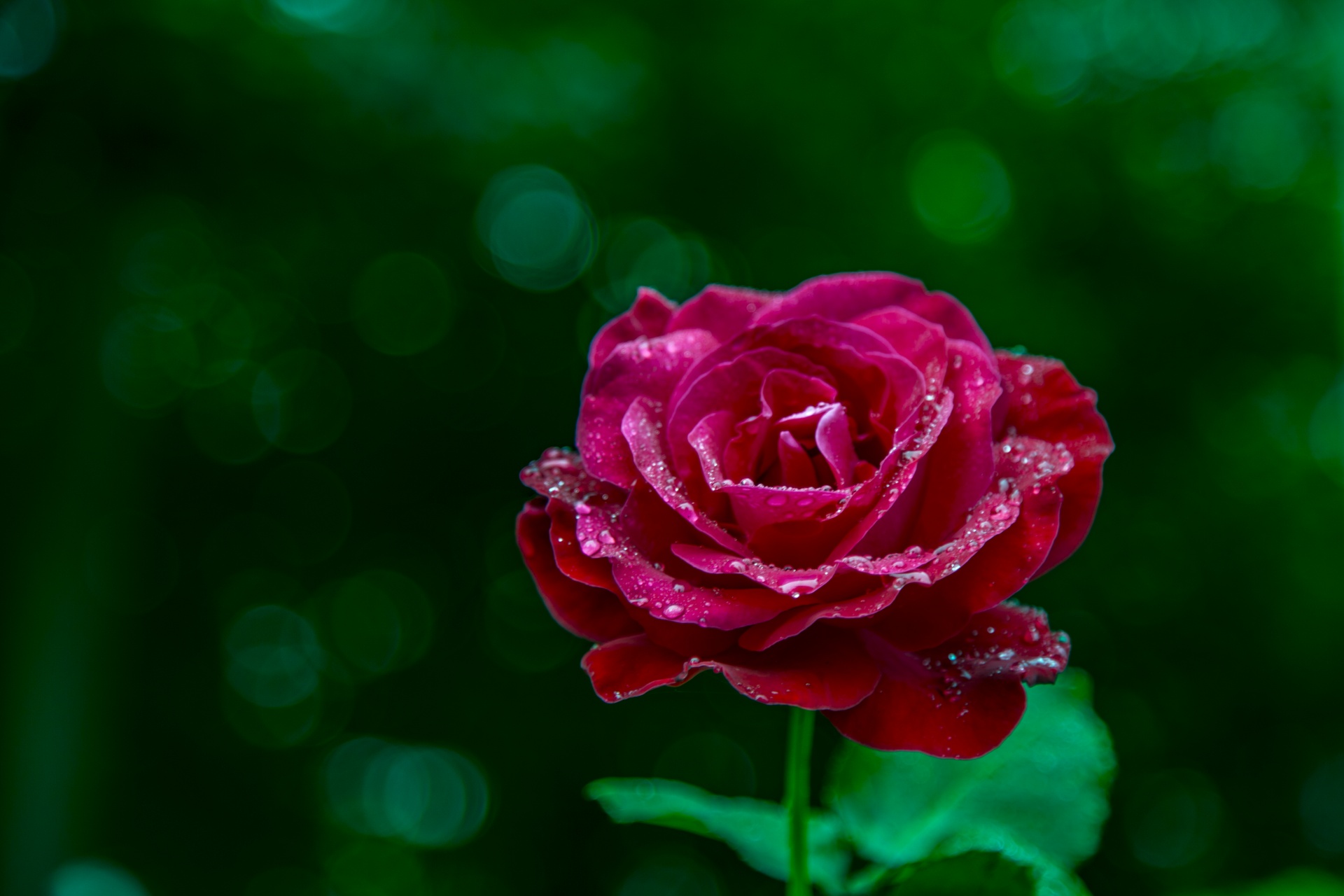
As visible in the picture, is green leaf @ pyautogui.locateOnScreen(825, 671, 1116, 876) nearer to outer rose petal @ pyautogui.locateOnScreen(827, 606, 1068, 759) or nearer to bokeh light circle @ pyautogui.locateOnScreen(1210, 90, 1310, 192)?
outer rose petal @ pyautogui.locateOnScreen(827, 606, 1068, 759)

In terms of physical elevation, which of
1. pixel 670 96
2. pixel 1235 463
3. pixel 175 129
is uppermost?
pixel 670 96

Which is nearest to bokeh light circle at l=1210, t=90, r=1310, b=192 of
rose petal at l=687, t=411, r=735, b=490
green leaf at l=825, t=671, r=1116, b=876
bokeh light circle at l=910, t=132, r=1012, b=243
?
bokeh light circle at l=910, t=132, r=1012, b=243

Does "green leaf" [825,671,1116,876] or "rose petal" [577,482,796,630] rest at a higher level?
"rose petal" [577,482,796,630]

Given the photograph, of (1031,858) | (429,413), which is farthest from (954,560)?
(429,413)

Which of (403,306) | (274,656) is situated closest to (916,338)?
(403,306)

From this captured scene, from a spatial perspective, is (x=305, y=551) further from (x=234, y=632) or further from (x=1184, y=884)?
(x=1184, y=884)

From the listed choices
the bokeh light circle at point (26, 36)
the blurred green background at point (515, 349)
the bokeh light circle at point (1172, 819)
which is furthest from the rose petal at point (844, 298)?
the bokeh light circle at point (26, 36)
